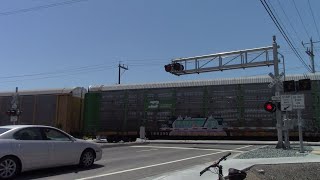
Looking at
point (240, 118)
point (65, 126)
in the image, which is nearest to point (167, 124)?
point (240, 118)

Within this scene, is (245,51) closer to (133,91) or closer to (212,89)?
(212,89)

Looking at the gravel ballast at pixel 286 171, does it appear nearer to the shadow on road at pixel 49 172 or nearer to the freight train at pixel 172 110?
the shadow on road at pixel 49 172

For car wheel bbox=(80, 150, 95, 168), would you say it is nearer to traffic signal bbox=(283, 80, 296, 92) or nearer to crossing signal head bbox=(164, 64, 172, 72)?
traffic signal bbox=(283, 80, 296, 92)

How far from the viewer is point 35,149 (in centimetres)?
1135

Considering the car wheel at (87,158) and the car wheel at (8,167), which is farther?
the car wheel at (87,158)

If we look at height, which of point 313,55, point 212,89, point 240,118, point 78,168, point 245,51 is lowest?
point 78,168

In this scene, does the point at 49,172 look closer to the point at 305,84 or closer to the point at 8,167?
the point at 8,167

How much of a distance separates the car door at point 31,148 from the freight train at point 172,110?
67.9ft

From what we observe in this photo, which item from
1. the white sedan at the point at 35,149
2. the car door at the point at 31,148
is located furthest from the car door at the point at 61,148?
the car door at the point at 31,148

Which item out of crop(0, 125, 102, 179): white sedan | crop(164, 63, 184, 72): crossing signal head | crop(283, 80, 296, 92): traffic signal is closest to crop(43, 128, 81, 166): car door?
crop(0, 125, 102, 179): white sedan

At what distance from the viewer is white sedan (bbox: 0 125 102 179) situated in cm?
1072

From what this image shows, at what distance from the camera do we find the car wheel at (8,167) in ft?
34.5

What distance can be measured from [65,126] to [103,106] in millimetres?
3716

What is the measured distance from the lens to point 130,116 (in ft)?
115
